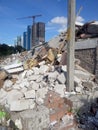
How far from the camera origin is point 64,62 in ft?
Answer: 31.4

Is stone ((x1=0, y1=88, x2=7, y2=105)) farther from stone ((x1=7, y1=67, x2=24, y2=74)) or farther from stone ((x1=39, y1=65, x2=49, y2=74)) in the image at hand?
stone ((x1=39, y1=65, x2=49, y2=74))

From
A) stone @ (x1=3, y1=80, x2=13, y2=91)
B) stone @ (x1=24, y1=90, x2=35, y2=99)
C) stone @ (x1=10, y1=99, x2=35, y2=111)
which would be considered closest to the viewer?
stone @ (x1=10, y1=99, x2=35, y2=111)

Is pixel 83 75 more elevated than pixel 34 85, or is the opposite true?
pixel 83 75

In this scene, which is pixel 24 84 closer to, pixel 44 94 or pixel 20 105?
pixel 44 94

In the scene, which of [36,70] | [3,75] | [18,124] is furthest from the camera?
[36,70]

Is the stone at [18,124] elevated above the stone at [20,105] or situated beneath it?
situated beneath

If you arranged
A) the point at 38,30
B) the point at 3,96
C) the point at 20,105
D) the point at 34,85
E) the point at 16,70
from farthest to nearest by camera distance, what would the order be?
the point at 38,30 < the point at 16,70 < the point at 34,85 < the point at 3,96 < the point at 20,105

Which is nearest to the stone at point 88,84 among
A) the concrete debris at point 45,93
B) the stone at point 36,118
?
the concrete debris at point 45,93

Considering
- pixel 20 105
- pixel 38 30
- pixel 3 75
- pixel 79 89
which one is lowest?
pixel 20 105

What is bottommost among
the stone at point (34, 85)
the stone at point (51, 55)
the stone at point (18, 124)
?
the stone at point (18, 124)

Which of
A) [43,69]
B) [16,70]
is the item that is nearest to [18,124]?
[43,69]

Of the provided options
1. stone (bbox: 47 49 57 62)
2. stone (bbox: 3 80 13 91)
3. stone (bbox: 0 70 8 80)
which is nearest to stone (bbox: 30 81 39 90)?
stone (bbox: 3 80 13 91)

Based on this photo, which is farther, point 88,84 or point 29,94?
point 88,84

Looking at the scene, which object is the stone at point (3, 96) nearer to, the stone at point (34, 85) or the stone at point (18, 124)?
the stone at point (34, 85)
